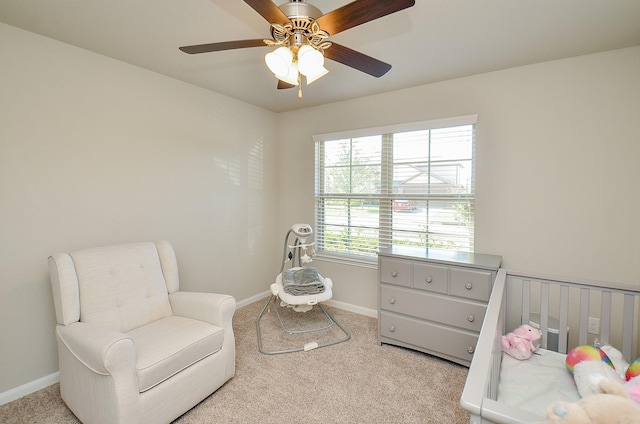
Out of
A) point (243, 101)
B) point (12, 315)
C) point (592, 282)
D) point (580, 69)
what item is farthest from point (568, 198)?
point (12, 315)

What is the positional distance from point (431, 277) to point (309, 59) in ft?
6.27

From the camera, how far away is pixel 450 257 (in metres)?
2.44

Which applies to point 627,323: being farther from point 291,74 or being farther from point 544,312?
point 291,74

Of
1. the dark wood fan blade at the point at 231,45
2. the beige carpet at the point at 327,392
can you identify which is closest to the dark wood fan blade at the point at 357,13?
the dark wood fan blade at the point at 231,45

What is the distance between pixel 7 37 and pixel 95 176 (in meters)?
0.99

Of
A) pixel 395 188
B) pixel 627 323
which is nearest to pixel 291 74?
pixel 395 188

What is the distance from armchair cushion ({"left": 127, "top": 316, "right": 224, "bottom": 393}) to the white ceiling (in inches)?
79.3

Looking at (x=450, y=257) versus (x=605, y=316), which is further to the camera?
(x=450, y=257)

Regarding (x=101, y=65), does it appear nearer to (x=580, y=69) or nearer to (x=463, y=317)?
(x=463, y=317)

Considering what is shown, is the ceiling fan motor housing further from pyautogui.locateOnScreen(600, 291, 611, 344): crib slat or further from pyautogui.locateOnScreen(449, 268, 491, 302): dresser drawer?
pyautogui.locateOnScreen(600, 291, 611, 344): crib slat

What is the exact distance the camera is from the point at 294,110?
3.82 m

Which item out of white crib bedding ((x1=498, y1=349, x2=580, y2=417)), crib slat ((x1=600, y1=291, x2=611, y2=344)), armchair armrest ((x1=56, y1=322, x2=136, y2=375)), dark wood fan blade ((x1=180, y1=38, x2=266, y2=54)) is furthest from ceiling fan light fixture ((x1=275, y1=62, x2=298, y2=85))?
crib slat ((x1=600, y1=291, x2=611, y2=344))

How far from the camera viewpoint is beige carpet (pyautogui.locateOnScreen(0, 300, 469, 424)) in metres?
1.79

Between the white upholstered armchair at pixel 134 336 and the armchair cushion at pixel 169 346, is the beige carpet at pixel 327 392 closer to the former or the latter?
the white upholstered armchair at pixel 134 336
